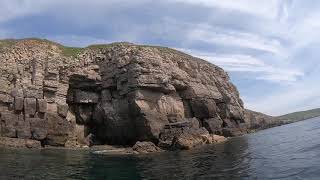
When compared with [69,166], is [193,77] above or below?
above

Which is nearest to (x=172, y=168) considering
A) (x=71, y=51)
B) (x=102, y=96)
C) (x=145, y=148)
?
(x=145, y=148)

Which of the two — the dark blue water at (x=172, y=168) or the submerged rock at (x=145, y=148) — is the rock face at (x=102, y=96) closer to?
the submerged rock at (x=145, y=148)

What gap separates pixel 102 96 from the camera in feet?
251

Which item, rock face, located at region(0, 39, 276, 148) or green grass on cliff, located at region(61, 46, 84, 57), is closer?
rock face, located at region(0, 39, 276, 148)

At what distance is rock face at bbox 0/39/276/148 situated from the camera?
66250 mm

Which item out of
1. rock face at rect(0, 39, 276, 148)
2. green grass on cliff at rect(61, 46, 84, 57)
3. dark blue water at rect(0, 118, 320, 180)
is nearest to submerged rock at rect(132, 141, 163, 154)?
rock face at rect(0, 39, 276, 148)

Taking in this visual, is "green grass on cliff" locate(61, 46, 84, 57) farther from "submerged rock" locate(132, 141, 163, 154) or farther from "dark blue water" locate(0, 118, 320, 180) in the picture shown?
"dark blue water" locate(0, 118, 320, 180)

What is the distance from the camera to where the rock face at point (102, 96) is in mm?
66250

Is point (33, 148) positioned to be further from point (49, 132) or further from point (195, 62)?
point (195, 62)

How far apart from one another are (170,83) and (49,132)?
79.3ft

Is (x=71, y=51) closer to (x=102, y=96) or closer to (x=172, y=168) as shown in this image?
(x=102, y=96)

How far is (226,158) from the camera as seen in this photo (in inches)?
1706

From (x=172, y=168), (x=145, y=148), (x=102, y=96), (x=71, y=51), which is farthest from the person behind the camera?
(x=71, y=51)

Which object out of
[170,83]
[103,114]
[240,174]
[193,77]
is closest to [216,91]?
[193,77]
